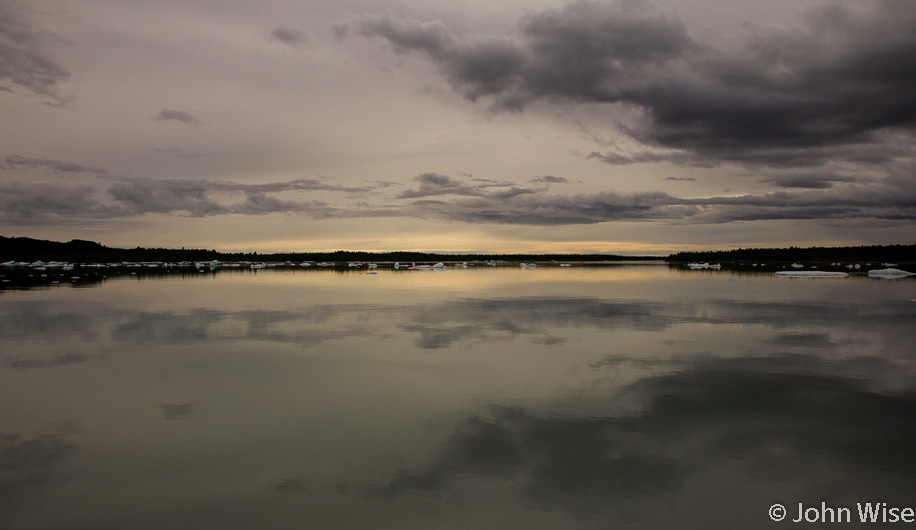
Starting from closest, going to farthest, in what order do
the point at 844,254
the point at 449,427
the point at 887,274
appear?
the point at 449,427 < the point at 887,274 < the point at 844,254

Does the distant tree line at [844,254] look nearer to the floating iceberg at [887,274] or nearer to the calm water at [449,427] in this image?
the floating iceberg at [887,274]

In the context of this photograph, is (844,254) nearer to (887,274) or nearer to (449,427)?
(887,274)

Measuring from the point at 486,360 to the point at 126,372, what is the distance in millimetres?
8728

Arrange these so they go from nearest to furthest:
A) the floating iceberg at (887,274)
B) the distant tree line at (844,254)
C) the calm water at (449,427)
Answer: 1. the calm water at (449,427)
2. the floating iceberg at (887,274)
3. the distant tree line at (844,254)

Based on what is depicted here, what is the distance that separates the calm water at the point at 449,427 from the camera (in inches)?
229

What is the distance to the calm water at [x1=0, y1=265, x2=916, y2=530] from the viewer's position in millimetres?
5805

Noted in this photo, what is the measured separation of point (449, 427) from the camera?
813cm

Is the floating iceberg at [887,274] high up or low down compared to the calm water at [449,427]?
up

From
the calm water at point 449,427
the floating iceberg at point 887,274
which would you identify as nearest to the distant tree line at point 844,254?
the floating iceberg at point 887,274

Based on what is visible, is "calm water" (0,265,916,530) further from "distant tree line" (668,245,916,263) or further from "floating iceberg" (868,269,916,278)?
"distant tree line" (668,245,916,263)

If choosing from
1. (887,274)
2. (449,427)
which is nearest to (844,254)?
(887,274)

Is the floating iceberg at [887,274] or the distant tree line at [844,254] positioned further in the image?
the distant tree line at [844,254]

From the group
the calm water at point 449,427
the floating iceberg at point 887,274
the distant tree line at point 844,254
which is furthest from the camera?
the distant tree line at point 844,254

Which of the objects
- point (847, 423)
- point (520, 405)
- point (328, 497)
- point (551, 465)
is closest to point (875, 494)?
point (847, 423)
